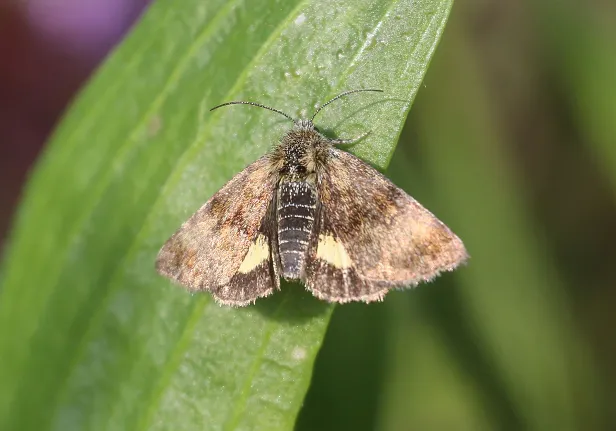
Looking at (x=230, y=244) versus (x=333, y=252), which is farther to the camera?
(x=230, y=244)

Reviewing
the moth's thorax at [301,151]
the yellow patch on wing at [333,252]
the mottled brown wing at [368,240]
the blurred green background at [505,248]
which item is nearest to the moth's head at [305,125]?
the moth's thorax at [301,151]

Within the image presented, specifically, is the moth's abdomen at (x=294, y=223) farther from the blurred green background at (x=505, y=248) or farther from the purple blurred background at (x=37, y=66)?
the purple blurred background at (x=37, y=66)

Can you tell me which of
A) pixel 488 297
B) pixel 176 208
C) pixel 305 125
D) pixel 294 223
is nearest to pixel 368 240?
pixel 294 223

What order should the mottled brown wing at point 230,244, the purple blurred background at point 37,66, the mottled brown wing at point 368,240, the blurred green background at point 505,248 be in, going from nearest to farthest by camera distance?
the mottled brown wing at point 368,240 < the mottled brown wing at point 230,244 < the blurred green background at point 505,248 < the purple blurred background at point 37,66

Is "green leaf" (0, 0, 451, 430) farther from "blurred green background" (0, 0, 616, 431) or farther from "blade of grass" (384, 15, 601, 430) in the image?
"blade of grass" (384, 15, 601, 430)

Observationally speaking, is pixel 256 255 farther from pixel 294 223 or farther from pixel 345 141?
pixel 345 141

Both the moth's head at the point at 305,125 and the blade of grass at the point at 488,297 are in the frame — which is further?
the blade of grass at the point at 488,297

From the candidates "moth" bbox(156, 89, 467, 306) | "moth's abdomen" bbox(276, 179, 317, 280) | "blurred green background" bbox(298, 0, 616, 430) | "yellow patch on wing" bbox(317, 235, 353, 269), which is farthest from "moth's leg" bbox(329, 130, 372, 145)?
"blurred green background" bbox(298, 0, 616, 430)
